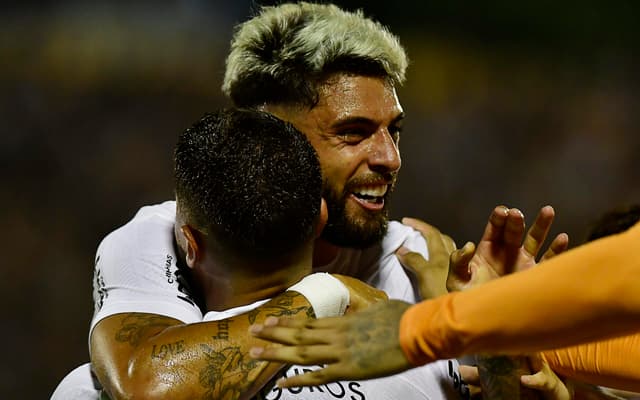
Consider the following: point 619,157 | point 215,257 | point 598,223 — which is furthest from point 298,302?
point 619,157

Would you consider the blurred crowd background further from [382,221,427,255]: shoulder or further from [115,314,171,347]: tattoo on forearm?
[115,314,171,347]: tattoo on forearm

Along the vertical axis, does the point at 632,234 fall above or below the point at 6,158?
above

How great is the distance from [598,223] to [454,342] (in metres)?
1.57

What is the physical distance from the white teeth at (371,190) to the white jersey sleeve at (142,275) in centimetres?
47

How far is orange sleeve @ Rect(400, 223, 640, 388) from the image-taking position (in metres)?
1.08

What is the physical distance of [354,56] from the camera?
7.20 ft

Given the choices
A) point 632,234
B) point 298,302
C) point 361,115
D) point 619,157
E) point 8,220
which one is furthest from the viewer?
point 619,157

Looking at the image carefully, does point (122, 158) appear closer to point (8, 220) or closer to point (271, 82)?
point (8, 220)

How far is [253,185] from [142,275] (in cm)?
42

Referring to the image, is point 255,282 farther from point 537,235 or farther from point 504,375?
point 537,235

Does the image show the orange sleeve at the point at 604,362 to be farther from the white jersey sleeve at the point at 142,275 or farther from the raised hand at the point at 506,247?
the white jersey sleeve at the point at 142,275

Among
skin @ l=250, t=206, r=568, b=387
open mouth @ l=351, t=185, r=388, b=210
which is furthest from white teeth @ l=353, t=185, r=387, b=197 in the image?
skin @ l=250, t=206, r=568, b=387

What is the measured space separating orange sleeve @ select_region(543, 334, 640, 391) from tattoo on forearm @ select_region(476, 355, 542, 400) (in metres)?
0.10

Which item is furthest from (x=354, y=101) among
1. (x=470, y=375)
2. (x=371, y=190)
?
(x=470, y=375)
